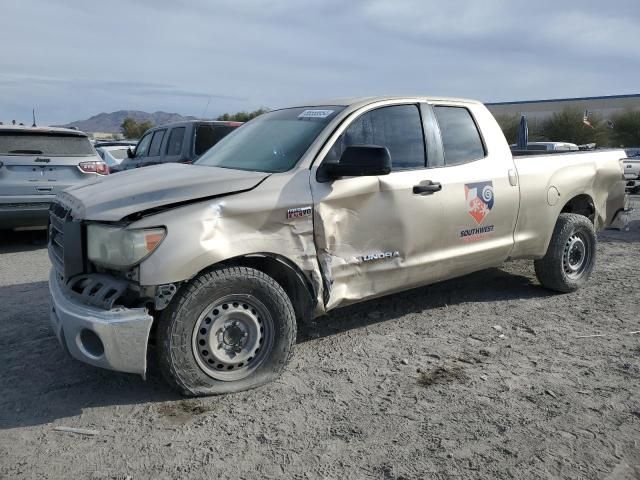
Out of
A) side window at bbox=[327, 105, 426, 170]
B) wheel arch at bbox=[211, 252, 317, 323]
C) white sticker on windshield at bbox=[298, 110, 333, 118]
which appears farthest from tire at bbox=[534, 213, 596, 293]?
wheel arch at bbox=[211, 252, 317, 323]

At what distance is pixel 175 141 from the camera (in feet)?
31.7

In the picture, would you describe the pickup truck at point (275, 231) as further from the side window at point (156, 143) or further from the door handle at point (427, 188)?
the side window at point (156, 143)

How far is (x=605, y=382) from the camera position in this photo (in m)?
3.64

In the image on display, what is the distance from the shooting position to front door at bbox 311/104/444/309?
12.6ft

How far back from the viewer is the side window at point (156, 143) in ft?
33.5

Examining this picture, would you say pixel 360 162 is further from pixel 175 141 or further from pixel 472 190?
pixel 175 141

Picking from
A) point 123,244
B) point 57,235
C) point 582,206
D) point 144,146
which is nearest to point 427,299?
point 582,206

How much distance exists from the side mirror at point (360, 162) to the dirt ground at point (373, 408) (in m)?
1.34

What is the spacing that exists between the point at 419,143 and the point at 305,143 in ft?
3.36

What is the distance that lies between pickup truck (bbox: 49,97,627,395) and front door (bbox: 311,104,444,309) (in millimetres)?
11

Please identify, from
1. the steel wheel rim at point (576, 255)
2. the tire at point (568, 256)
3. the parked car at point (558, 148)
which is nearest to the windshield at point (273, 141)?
the tire at point (568, 256)

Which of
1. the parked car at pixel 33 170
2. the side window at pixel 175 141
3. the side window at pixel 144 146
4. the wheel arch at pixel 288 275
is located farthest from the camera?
the side window at pixel 144 146

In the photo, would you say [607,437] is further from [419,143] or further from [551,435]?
[419,143]

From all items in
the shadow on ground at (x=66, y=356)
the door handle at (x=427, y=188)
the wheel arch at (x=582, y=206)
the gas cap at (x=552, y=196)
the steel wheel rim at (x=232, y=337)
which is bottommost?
the shadow on ground at (x=66, y=356)
